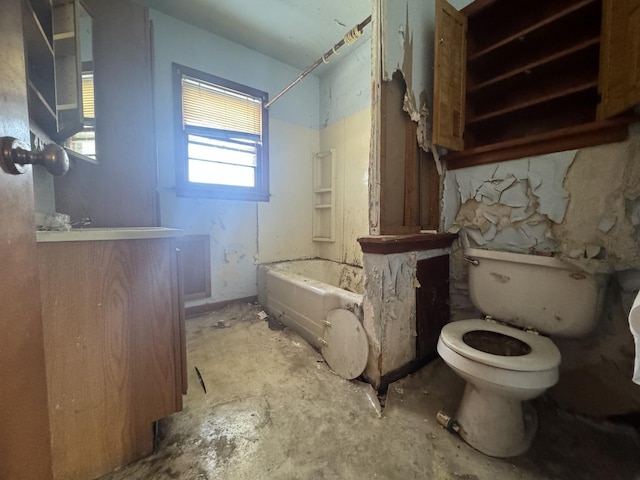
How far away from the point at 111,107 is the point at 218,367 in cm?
161

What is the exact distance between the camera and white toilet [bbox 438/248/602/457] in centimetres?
92

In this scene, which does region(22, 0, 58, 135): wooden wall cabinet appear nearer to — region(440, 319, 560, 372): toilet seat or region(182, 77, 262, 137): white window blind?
region(182, 77, 262, 137): white window blind

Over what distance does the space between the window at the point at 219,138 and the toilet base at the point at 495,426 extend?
2.34m

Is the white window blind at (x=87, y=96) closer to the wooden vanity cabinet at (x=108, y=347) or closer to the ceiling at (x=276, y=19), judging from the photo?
the wooden vanity cabinet at (x=108, y=347)

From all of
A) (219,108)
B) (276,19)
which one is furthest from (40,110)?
(276,19)

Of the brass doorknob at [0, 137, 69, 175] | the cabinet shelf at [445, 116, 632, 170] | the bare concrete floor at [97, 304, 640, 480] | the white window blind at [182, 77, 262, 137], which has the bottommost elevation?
the bare concrete floor at [97, 304, 640, 480]

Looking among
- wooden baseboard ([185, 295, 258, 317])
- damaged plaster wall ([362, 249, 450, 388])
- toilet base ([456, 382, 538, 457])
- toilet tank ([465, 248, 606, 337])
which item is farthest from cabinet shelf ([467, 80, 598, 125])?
wooden baseboard ([185, 295, 258, 317])

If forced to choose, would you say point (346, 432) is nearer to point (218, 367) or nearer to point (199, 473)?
point (199, 473)

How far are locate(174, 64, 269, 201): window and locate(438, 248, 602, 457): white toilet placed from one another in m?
2.12

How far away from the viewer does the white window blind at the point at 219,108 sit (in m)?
2.28

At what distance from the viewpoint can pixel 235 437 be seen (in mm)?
1056

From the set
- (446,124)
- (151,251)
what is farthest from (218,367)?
(446,124)

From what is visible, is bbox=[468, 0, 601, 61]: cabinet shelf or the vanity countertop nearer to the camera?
the vanity countertop

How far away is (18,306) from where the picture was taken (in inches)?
16.6
